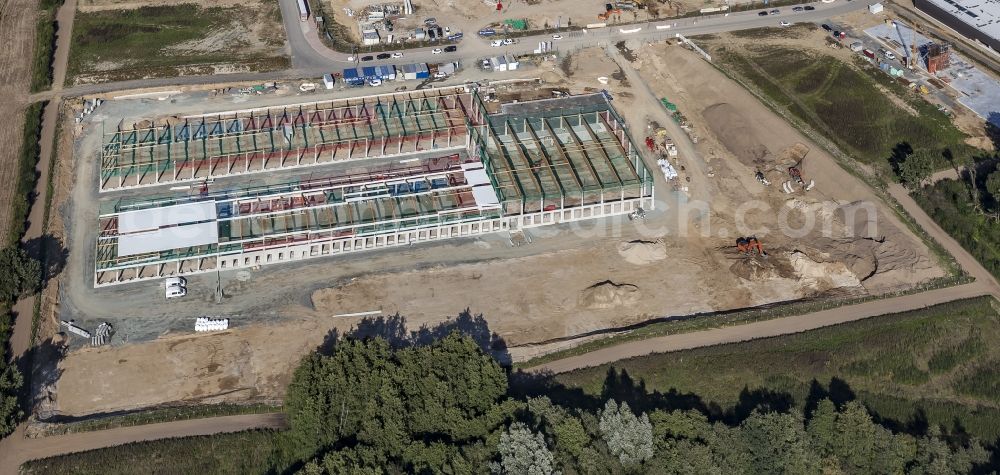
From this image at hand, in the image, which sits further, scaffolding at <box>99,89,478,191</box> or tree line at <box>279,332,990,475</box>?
scaffolding at <box>99,89,478,191</box>

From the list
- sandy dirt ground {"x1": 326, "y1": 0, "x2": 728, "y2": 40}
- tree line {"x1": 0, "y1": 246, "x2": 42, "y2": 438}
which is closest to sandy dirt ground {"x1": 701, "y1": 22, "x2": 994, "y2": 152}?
sandy dirt ground {"x1": 326, "y1": 0, "x2": 728, "y2": 40}

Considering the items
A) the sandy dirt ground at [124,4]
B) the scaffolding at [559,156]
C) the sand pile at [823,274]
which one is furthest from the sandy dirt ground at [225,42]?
the sand pile at [823,274]

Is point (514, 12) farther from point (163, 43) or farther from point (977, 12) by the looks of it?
point (977, 12)

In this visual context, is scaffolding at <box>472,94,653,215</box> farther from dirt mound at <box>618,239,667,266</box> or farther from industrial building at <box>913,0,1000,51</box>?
industrial building at <box>913,0,1000,51</box>

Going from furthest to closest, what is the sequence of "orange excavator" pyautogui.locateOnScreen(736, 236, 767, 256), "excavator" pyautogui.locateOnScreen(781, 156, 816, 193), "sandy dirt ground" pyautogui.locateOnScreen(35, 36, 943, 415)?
1. "excavator" pyautogui.locateOnScreen(781, 156, 816, 193)
2. "orange excavator" pyautogui.locateOnScreen(736, 236, 767, 256)
3. "sandy dirt ground" pyautogui.locateOnScreen(35, 36, 943, 415)

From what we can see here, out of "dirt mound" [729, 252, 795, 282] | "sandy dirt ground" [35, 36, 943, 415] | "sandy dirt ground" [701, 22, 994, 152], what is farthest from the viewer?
"sandy dirt ground" [701, 22, 994, 152]

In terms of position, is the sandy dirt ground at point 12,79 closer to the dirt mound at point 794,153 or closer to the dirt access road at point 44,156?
the dirt access road at point 44,156

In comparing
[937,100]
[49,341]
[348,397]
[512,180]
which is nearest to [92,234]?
[49,341]

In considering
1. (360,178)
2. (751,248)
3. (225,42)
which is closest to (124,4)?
(225,42)
